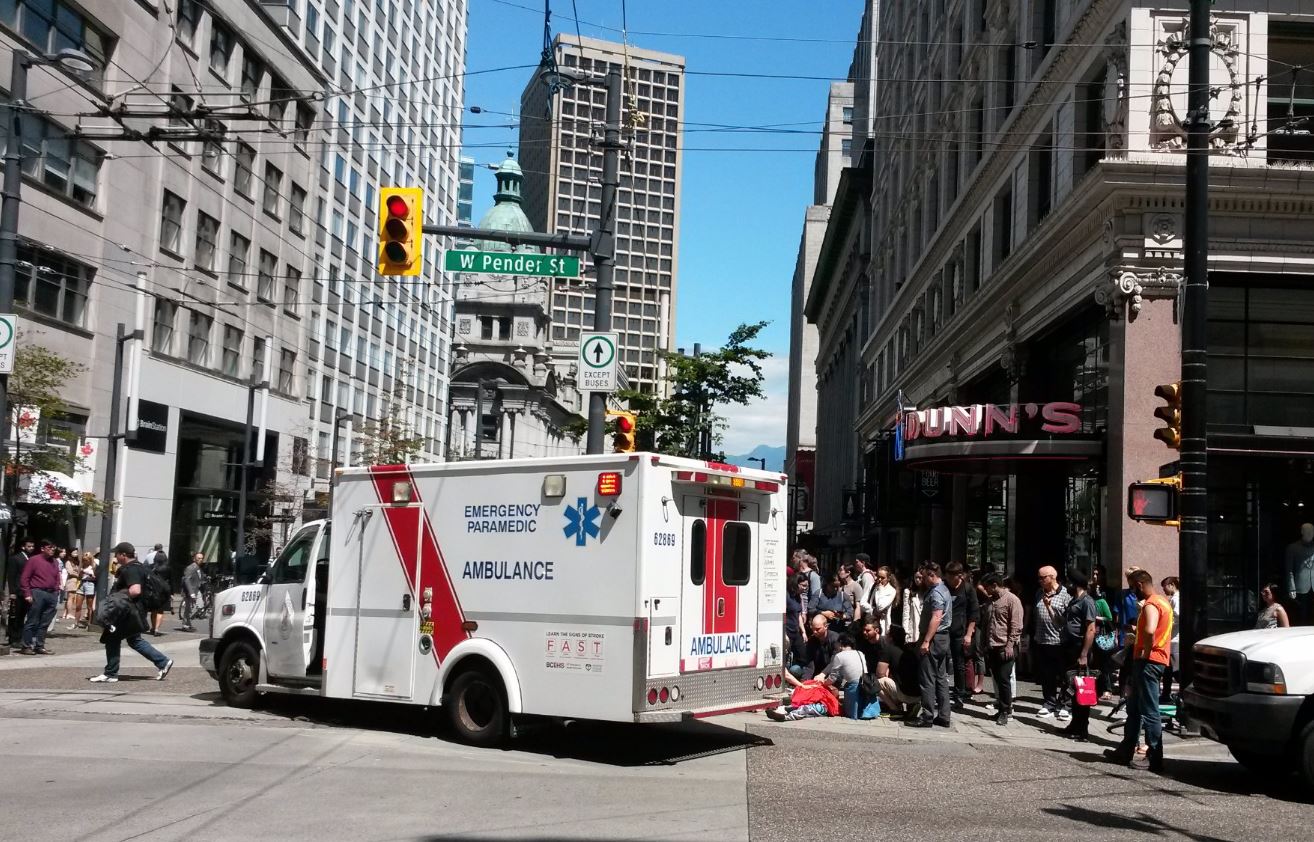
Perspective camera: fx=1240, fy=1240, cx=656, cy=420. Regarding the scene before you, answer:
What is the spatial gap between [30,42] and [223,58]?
11.6 metres

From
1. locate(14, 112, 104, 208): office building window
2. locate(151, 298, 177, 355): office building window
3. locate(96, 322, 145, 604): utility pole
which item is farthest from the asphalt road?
locate(151, 298, 177, 355): office building window

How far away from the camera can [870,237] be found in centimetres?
5694

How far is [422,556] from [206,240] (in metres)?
32.3

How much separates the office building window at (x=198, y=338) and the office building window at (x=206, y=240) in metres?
1.66

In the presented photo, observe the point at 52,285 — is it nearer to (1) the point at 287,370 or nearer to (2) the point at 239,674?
(1) the point at 287,370

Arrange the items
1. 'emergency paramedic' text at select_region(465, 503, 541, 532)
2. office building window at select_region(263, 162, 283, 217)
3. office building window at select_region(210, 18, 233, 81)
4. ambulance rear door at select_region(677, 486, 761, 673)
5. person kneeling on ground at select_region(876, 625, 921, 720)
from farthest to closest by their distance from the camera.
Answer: office building window at select_region(263, 162, 283, 217)
office building window at select_region(210, 18, 233, 81)
person kneeling on ground at select_region(876, 625, 921, 720)
'emergency paramedic' text at select_region(465, 503, 541, 532)
ambulance rear door at select_region(677, 486, 761, 673)

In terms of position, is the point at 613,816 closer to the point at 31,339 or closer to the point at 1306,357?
the point at 1306,357

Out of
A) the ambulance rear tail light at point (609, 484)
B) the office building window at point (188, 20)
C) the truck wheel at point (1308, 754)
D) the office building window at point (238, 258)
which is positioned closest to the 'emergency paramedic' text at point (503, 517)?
the ambulance rear tail light at point (609, 484)

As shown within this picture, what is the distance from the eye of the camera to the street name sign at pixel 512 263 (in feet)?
54.9

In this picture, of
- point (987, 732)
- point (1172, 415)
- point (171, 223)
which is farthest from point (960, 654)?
point (171, 223)

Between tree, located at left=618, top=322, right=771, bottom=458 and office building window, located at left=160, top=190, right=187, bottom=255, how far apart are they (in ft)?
51.2

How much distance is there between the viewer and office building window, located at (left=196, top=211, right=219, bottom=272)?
40.6 metres

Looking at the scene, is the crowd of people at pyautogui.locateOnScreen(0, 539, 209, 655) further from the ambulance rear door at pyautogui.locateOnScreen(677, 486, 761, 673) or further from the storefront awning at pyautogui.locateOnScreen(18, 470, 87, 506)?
the ambulance rear door at pyautogui.locateOnScreen(677, 486, 761, 673)

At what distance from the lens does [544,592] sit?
37.7 feet
